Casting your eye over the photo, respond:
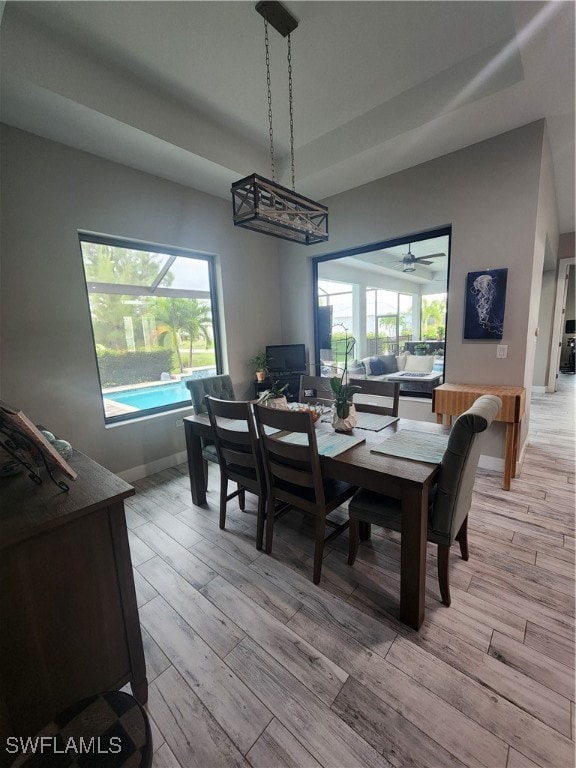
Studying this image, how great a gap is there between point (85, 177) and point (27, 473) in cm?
262

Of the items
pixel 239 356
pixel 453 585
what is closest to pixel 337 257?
pixel 239 356

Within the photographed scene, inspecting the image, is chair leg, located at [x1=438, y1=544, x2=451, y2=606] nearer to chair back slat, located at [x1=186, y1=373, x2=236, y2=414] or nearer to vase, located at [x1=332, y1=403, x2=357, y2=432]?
vase, located at [x1=332, y1=403, x2=357, y2=432]

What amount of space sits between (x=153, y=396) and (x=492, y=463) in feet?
11.7

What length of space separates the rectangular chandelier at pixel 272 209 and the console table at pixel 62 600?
5.15 ft

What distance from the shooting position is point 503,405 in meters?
2.69

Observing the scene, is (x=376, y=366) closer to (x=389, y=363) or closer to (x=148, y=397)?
(x=389, y=363)

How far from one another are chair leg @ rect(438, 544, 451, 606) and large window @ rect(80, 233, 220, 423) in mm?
2947

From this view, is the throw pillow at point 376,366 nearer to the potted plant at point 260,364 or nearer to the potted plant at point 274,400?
the potted plant at point 260,364

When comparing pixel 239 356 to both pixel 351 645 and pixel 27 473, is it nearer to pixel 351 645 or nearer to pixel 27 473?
pixel 27 473

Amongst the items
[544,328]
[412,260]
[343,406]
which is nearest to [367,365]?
[412,260]

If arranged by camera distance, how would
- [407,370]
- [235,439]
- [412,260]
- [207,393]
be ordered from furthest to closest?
[407,370]
[412,260]
[207,393]
[235,439]

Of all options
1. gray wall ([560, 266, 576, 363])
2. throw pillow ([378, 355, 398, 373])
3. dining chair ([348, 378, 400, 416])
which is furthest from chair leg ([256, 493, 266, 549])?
gray wall ([560, 266, 576, 363])

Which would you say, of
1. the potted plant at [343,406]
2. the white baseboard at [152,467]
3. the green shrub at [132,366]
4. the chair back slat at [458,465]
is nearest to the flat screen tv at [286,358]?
the green shrub at [132,366]

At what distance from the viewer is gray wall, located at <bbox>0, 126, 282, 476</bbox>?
95.0 inches
